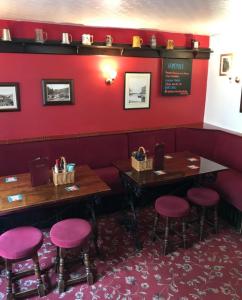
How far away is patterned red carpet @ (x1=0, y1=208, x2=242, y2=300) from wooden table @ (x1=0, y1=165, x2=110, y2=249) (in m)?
0.41

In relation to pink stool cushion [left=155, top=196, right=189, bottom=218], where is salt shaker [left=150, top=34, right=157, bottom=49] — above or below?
above

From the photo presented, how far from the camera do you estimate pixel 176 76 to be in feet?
15.7

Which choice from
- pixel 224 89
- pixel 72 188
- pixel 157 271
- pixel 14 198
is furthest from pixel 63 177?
pixel 224 89

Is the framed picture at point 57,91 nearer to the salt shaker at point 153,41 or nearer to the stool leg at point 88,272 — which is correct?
the salt shaker at point 153,41

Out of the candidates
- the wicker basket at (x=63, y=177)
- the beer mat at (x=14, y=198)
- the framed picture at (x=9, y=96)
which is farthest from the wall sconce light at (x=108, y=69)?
the beer mat at (x=14, y=198)

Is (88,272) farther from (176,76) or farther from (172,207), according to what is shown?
(176,76)

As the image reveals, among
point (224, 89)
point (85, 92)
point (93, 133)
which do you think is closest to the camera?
point (85, 92)

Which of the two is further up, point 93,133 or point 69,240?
point 93,133

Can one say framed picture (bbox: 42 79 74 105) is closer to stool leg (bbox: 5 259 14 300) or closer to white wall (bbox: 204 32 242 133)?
stool leg (bbox: 5 259 14 300)

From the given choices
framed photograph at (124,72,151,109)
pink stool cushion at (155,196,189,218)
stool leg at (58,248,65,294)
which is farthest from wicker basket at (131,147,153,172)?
framed photograph at (124,72,151,109)

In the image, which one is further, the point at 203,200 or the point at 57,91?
the point at 57,91

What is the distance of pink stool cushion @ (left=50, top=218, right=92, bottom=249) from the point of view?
2531 mm

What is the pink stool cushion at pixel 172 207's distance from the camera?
310 centimetres

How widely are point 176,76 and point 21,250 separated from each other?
3.70 metres
